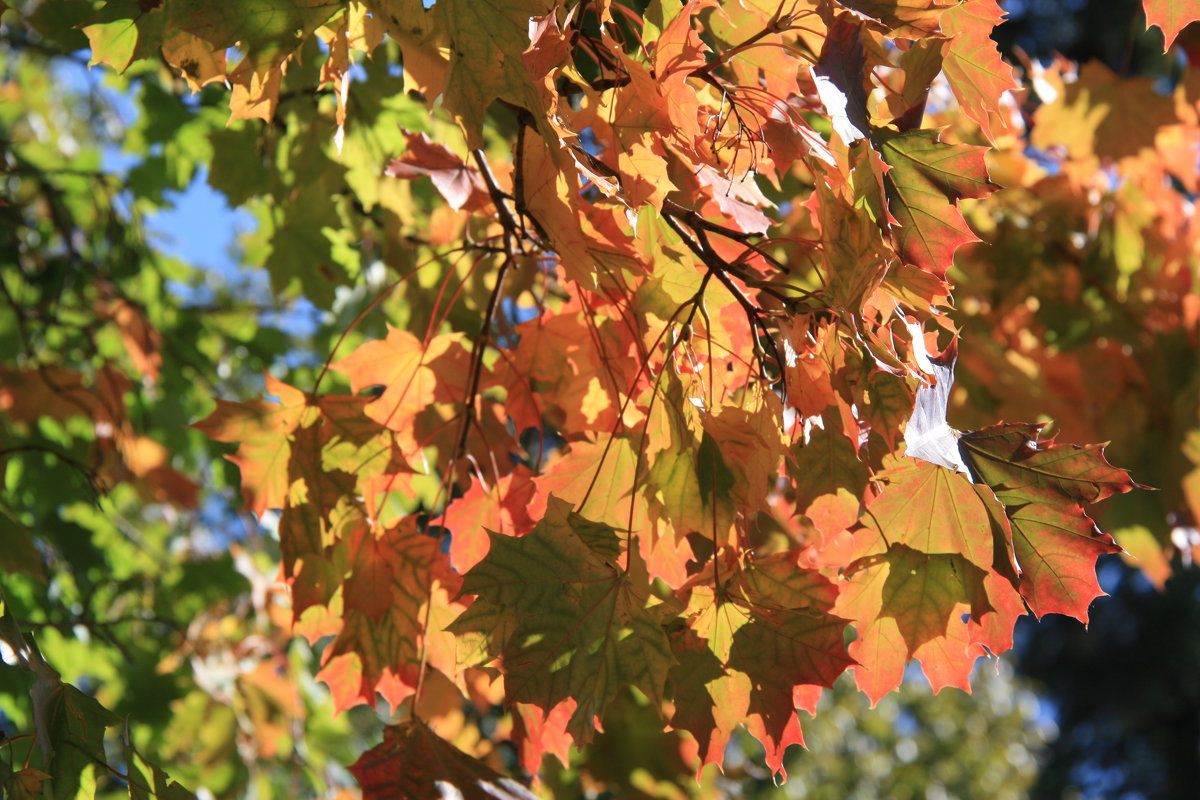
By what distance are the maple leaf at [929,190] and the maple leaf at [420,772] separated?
91 cm

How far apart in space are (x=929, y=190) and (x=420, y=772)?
40.1 inches

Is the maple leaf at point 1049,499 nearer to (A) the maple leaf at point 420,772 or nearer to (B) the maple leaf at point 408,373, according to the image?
(A) the maple leaf at point 420,772

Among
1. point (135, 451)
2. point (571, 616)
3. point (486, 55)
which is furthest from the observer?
point (135, 451)

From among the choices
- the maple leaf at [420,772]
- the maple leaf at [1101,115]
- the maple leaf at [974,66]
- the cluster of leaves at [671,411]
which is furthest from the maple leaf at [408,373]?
the maple leaf at [1101,115]

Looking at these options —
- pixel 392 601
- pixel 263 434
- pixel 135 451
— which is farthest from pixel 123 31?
pixel 135 451

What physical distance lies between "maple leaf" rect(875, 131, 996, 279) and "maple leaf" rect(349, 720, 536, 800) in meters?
0.91

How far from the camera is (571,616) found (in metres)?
1.27

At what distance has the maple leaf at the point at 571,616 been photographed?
4.11ft

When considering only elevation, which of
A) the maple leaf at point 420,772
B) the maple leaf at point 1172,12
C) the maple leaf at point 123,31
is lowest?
the maple leaf at point 420,772

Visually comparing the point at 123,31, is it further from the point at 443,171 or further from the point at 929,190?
the point at 929,190

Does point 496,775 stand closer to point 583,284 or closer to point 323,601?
point 323,601

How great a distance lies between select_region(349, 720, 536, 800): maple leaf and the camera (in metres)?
1.38

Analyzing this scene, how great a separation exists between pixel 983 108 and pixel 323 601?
1252 millimetres

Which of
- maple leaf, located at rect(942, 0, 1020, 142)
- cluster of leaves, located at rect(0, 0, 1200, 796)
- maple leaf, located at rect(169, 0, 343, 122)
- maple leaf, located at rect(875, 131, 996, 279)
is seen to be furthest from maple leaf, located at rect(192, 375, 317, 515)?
maple leaf, located at rect(942, 0, 1020, 142)
